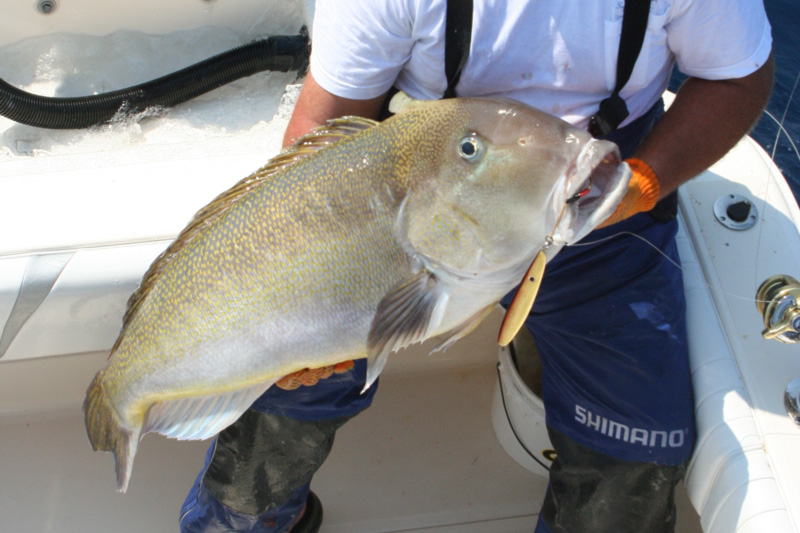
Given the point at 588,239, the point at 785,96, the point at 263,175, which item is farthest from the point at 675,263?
the point at 785,96

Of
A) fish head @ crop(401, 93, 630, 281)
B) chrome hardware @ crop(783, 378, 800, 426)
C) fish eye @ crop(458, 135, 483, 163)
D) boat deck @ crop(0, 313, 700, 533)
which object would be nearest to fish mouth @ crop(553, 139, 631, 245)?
fish head @ crop(401, 93, 630, 281)

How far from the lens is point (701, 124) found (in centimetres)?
172

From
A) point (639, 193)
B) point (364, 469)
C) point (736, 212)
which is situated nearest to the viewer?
point (639, 193)

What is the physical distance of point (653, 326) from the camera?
1.75 m

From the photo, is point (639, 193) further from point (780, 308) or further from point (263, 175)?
point (263, 175)

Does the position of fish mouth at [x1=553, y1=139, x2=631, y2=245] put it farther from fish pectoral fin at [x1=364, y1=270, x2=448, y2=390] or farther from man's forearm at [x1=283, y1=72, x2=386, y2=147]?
man's forearm at [x1=283, y1=72, x2=386, y2=147]

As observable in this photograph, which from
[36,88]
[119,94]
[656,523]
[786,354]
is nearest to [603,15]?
[786,354]

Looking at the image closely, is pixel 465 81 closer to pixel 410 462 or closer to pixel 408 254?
pixel 408 254

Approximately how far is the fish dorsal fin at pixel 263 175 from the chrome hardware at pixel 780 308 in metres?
1.10

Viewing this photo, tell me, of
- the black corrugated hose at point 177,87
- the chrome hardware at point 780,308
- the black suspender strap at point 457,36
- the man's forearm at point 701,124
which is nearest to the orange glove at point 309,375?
the black suspender strap at point 457,36

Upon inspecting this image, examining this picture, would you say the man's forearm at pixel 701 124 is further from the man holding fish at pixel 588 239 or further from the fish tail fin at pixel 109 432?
the fish tail fin at pixel 109 432

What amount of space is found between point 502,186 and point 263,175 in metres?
0.54

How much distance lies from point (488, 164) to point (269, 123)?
208cm

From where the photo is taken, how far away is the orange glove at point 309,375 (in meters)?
1.65
